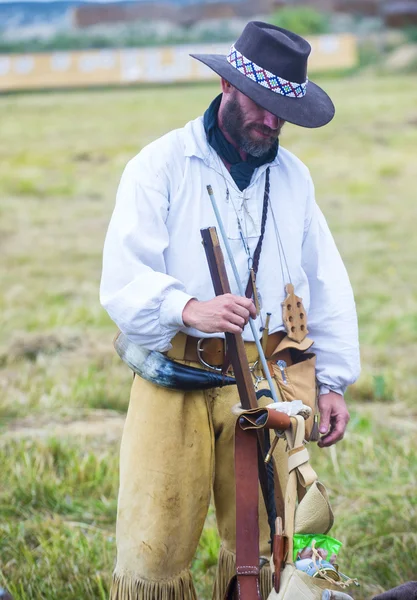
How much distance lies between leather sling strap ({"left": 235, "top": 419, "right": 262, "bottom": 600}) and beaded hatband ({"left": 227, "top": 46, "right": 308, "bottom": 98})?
994 millimetres

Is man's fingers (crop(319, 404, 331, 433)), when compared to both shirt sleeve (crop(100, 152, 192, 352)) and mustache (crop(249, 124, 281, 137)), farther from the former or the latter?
mustache (crop(249, 124, 281, 137))

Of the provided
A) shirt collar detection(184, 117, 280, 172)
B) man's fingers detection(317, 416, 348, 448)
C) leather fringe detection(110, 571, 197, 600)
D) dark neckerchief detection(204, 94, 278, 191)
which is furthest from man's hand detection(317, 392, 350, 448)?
shirt collar detection(184, 117, 280, 172)

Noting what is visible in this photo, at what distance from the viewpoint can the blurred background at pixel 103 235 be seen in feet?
14.5

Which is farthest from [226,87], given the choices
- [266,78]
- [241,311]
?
[241,311]

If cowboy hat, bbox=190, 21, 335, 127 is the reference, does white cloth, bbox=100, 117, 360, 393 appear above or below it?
below

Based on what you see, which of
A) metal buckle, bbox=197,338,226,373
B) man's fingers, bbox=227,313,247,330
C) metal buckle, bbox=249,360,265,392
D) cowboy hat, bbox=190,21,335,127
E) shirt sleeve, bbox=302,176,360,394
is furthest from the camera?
shirt sleeve, bbox=302,176,360,394

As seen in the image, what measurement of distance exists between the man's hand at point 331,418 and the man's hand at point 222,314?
0.69 metres

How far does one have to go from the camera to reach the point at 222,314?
284 cm

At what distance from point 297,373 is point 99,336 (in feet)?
15.1

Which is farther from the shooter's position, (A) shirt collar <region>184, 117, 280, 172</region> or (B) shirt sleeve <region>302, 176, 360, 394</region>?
(B) shirt sleeve <region>302, 176, 360, 394</region>

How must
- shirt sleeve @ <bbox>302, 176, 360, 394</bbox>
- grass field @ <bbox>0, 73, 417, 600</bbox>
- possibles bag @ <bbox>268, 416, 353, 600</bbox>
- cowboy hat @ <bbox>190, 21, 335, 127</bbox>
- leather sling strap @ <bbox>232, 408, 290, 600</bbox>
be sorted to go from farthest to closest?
Result: grass field @ <bbox>0, 73, 417, 600</bbox> < shirt sleeve @ <bbox>302, 176, 360, 394</bbox> < cowboy hat @ <bbox>190, 21, 335, 127</bbox> < leather sling strap @ <bbox>232, 408, 290, 600</bbox> < possibles bag @ <bbox>268, 416, 353, 600</bbox>

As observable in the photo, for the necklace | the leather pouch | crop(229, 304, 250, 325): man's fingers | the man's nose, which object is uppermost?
the man's nose

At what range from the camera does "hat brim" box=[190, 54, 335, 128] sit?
3031 millimetres

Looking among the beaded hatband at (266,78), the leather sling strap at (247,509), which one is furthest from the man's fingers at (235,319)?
the beaded hatband at (266,78)
